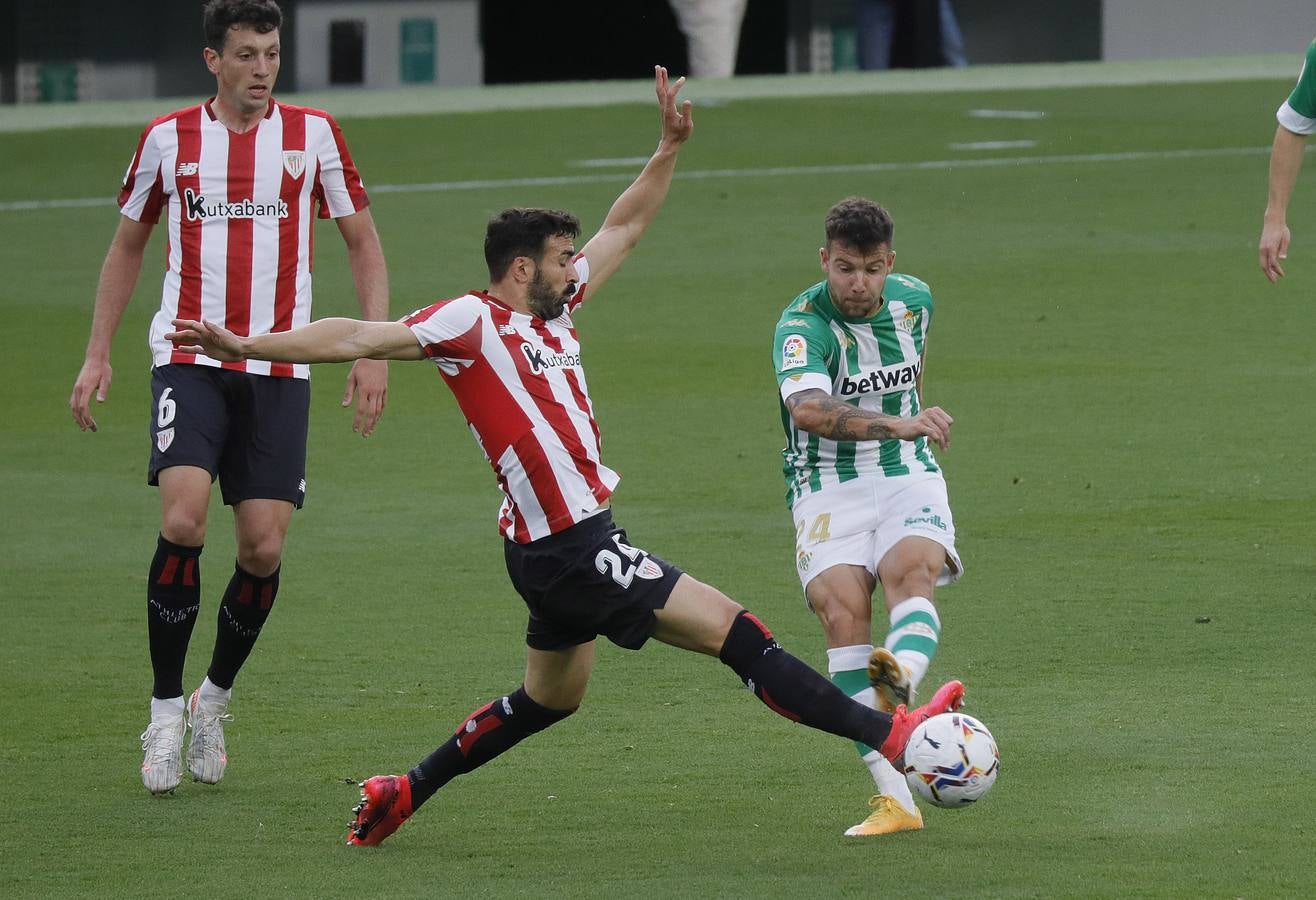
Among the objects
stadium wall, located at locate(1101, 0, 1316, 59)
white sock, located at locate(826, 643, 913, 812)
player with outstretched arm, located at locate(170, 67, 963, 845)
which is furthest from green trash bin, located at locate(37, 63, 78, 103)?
white sock, located at locate(826, 643, 913, 812)

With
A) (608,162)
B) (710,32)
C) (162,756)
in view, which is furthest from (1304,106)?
(710,32)

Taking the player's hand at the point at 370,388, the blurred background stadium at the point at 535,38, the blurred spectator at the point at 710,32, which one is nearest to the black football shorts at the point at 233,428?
the player's hand at the point at 370,388

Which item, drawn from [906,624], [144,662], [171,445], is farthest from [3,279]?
[906,624]

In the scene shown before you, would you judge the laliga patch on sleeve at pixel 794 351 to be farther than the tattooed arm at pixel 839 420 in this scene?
Yes

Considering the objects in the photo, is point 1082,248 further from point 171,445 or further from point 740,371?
point 171,445

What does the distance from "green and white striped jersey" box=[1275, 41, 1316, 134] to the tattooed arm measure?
111 inches

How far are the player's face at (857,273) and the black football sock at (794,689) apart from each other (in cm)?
106

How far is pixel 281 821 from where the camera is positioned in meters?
5.98

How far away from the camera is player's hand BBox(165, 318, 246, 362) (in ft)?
17.5

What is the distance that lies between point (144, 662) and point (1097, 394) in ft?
20.2

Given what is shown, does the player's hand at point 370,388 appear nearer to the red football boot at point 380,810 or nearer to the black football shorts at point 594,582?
the black football shorts at point 594,582

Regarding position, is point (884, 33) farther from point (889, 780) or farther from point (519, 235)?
point (889, 780)

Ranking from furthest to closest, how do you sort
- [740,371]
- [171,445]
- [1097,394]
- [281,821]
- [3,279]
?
[3,279] → [740,371] → [1097,394] → [171,445] → [281,821]

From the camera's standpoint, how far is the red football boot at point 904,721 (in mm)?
5363
